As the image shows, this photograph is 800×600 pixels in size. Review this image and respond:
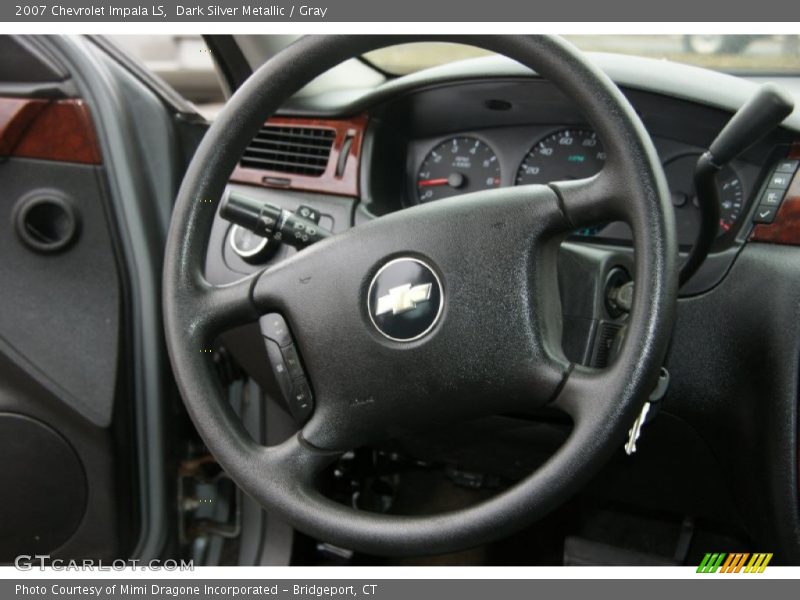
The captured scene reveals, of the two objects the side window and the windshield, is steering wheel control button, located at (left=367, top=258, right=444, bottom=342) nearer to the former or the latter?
the windshield

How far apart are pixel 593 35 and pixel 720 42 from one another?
0.22 m

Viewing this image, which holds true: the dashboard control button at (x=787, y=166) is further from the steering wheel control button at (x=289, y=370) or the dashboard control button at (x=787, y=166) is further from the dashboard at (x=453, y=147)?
the steering wheel control button at (x=289, y=370)

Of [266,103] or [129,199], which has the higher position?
[266,103]

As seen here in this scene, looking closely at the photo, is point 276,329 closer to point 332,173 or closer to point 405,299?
point 405,299

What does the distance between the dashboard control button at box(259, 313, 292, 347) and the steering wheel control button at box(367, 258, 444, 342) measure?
13 centimetres

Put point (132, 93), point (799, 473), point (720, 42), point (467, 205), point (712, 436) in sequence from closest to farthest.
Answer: point (467, 205) → point (799, 473) → point (712, 436) → point (720, 42) → point (132, 93)

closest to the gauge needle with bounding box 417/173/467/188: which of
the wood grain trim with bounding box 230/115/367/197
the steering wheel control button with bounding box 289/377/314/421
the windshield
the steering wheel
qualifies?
the wood grain trim with bounding box 230/115/367/197

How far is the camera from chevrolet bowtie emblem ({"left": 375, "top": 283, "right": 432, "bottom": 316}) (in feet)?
2.98

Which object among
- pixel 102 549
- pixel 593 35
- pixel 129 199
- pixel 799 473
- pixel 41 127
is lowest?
pixel 102 549

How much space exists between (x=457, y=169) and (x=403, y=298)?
0.54 metres

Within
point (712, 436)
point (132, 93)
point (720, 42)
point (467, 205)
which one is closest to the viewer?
point (467, 205)

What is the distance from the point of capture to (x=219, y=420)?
915 millimetres

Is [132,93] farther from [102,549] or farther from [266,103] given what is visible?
[102,549]
